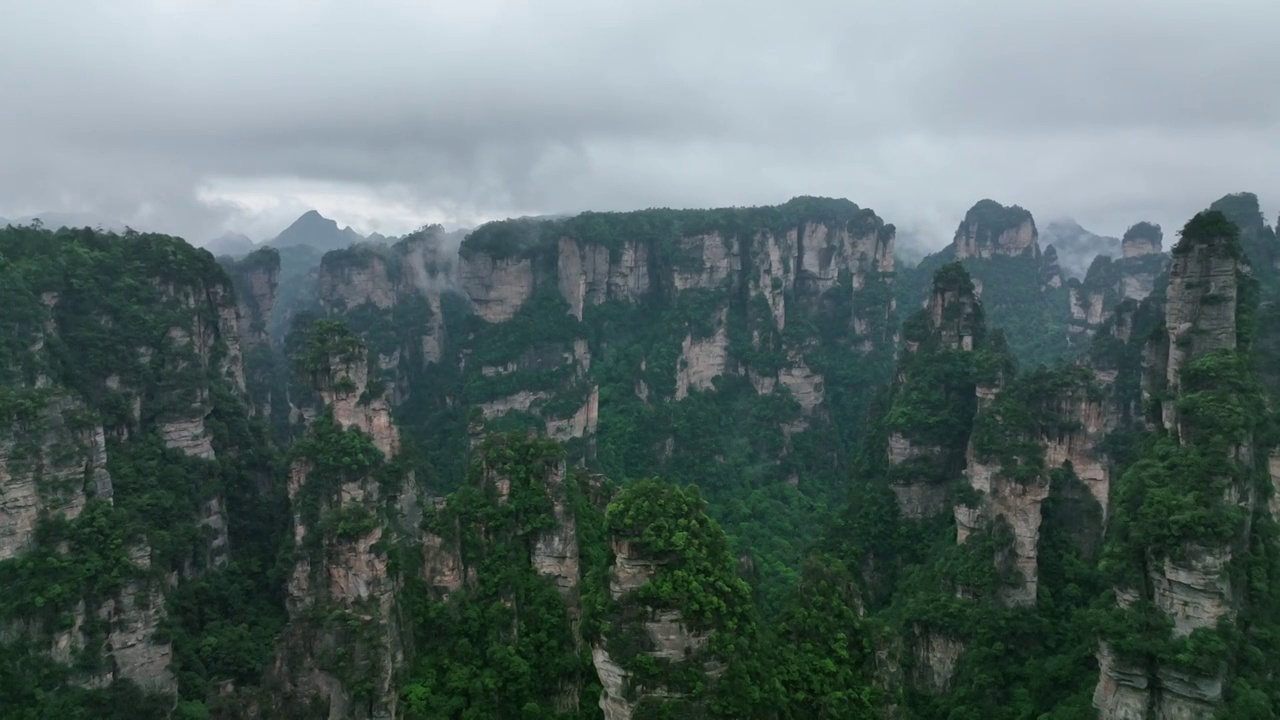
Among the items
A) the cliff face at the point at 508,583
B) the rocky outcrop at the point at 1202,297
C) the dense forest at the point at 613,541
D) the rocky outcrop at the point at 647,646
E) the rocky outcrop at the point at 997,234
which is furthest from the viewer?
the rocky outcrop at the point at 997,234

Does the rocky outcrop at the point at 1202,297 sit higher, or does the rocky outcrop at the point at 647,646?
the rocky outcrop at the point at 1202,297

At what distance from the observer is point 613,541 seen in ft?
74.5

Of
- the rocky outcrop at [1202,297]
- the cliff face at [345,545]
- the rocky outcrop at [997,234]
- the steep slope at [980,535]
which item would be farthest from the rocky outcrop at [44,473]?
the rocky outcrop at [997,234]

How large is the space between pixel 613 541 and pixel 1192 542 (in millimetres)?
16926

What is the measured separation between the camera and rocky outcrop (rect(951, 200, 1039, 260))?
103875 mm

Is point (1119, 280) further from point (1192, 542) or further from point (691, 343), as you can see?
point (1192, 542)

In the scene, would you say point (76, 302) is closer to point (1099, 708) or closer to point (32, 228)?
point (32, 228)

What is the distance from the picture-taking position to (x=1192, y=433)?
26.9m

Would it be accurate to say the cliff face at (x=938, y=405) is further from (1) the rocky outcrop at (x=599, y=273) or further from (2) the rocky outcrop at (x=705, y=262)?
(1) the rocky outcrop at (x=599, y=273)

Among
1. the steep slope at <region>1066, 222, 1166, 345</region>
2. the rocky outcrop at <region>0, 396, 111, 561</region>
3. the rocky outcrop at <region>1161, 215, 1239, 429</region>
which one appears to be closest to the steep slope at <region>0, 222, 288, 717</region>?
the rocky outcrop at <region>0, 396, 111, 561</region>

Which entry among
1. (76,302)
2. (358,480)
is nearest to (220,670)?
(358,480)

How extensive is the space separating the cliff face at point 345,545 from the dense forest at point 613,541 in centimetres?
14

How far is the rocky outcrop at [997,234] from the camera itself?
103875 millimetres

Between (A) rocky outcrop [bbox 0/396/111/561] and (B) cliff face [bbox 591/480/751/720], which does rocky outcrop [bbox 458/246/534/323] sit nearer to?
(A) rocky outcrop [bbox 0/396/111/561]
